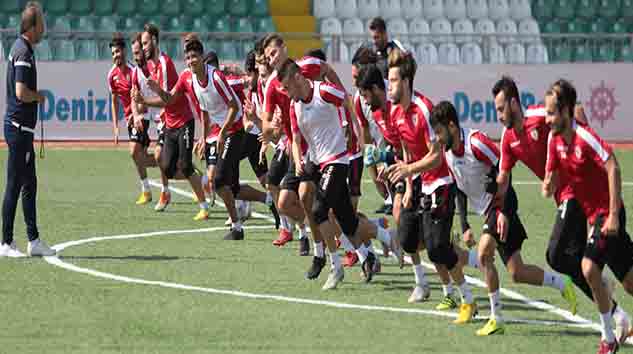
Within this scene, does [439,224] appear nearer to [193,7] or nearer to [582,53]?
[582,53]

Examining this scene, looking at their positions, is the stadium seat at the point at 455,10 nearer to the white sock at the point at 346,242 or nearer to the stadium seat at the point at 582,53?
the stadium seat at the point at 582,53

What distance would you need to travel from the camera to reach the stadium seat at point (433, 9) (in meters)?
34.4

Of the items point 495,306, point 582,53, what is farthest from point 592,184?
point 582,53

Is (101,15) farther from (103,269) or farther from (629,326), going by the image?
(629,326)

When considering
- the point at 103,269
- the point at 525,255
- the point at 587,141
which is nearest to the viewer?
the point at 587,141

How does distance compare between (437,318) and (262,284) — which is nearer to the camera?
(437,318)

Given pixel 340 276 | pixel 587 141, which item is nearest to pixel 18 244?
pixel 340 276

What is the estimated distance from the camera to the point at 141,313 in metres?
11.2

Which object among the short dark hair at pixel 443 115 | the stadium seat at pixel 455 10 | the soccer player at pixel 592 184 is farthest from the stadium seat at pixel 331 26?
the soccer player at pixel 592 184

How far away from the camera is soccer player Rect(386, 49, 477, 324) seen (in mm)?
10875

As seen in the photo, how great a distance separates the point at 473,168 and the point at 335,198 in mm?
1921

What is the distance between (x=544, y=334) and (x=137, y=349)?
2.99 meters

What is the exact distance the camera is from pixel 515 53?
3053 centimetres

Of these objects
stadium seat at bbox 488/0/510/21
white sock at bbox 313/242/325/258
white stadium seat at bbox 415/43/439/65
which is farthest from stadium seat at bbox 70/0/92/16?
white sock at bbox 313/242/325/258
